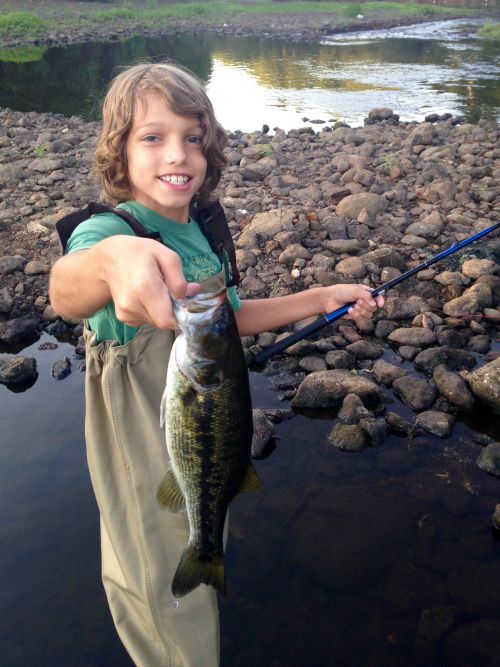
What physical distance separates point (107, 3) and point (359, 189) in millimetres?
57260

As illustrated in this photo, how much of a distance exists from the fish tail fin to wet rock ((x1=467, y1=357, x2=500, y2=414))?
304 centimetres

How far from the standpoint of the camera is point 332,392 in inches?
192

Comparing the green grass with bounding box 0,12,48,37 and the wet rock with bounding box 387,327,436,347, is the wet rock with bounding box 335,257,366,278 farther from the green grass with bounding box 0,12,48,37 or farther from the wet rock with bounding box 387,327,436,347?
the green grass with bounding box 0,12,48,37

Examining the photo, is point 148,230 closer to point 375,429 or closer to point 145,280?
point 145,280

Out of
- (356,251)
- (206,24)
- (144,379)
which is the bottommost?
(356,251)

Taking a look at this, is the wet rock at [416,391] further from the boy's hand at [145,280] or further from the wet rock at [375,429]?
the boy's hand at [145,280]

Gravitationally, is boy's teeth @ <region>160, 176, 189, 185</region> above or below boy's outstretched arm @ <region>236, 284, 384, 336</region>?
above

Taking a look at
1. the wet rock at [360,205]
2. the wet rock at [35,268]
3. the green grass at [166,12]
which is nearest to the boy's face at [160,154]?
the wet rock at [35,268]

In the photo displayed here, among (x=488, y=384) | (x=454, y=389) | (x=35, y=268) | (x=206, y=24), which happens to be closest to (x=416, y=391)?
(x=454, y=389)

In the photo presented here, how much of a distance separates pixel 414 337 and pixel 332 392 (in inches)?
46.4

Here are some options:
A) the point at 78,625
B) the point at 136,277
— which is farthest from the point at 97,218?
the point at 78,625

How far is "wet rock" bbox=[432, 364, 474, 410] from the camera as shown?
189 inches

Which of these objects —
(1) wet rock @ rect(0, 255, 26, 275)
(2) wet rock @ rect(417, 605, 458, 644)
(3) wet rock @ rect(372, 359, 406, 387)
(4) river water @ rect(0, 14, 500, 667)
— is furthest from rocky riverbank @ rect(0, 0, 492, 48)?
(2) wet rock @ rect(417, 605, 458, 644)

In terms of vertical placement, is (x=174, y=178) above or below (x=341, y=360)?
above
